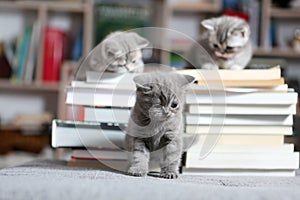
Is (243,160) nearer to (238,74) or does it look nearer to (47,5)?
(238,74)

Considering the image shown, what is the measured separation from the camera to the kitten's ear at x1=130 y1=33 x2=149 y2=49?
101 centimetres

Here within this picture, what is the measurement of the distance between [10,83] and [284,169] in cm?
216

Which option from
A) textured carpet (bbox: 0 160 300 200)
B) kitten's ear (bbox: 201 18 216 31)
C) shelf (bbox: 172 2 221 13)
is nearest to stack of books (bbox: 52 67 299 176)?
textured carpet (bbox: 0 160 300 200)

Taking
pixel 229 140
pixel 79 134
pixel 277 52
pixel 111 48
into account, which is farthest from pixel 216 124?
pixel 277 52

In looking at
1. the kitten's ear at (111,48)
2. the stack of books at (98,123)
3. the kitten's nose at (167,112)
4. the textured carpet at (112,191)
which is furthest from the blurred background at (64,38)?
the textured carpet at (112,191)

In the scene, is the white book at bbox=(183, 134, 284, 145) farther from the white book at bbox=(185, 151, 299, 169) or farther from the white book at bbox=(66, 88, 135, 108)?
the white book at bbox=(66, 88, 135, 108)

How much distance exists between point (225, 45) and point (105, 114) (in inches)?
22.4

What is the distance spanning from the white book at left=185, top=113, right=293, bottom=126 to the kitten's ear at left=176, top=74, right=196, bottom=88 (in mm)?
80

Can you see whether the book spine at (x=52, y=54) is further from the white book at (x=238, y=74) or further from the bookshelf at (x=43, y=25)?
the white book at (x=238, y=74)

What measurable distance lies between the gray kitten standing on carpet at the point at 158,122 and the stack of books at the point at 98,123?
2.5 inches

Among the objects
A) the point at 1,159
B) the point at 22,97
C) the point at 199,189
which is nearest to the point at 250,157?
the point at 199,189

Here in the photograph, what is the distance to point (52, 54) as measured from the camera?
278cm

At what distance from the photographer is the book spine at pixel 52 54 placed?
2779 millimetres

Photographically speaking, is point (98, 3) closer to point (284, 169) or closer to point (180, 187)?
point (284, 169)
